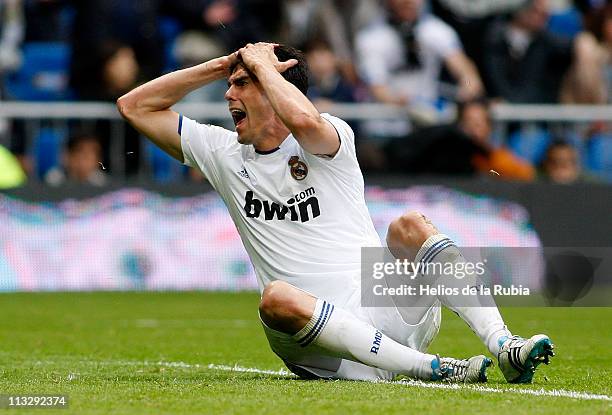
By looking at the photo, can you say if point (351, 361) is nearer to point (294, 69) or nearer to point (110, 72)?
point (294, 69)

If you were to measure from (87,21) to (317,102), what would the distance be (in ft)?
11.7

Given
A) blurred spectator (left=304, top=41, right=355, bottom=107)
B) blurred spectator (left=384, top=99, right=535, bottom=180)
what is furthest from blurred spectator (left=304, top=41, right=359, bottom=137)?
blurred spectator (left=384, top=99, right=535, bottom=180)

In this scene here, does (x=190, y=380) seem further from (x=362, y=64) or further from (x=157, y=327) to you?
(x=362, y=64)

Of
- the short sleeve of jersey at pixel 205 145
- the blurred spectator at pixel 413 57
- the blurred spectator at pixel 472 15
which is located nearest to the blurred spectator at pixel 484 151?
the blurred spectator at pixel 413 57

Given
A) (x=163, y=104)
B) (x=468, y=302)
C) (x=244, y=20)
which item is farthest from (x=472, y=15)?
(x=468, y=302)

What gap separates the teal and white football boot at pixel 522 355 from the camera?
7.57 m

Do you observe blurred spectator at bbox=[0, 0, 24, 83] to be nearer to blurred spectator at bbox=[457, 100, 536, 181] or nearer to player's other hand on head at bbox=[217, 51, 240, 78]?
blurred spectator at bbox=[457, 100, 536, 181]

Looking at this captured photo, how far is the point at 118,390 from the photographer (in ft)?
24.7

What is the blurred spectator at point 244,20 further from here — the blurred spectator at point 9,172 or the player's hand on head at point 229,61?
the player's hand on head at point 229,61

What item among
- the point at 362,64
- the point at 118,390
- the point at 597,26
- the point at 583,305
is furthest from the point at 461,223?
the point at 118,390

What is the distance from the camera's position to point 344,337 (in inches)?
305

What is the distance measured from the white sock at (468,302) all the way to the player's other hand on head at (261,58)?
1415 millimetres

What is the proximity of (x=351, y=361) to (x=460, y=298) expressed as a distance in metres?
0.75

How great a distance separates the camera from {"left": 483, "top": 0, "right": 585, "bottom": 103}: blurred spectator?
1952cm
